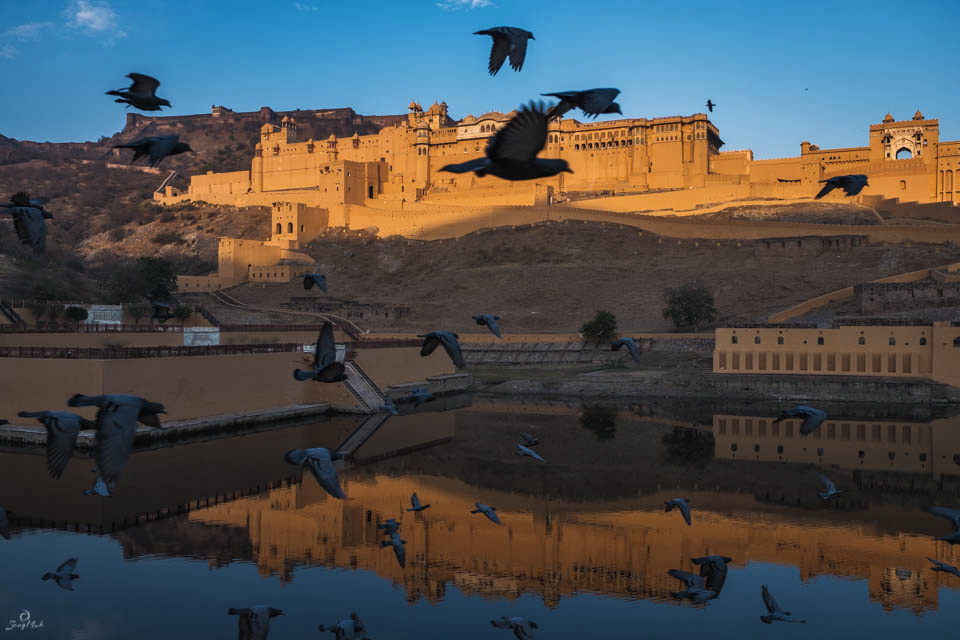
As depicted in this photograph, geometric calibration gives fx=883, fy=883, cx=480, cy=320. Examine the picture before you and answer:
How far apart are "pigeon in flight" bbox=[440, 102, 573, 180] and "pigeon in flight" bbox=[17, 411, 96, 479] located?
3097 millimetres

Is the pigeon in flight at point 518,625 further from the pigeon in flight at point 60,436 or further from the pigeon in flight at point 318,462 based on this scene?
the pigeon in flight at point 60,436

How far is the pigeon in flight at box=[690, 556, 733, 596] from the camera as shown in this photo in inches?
352

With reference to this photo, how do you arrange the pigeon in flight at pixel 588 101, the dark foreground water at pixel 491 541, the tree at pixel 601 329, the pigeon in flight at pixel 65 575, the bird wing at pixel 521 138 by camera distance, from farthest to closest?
the tree at pixel 601 329 < the dark foreground water at pixel 491 541 < the pigeon in flight at pixel 65 575 < the pigeon in flight at pixel 588 101 < the bird wing at pixel 521 138

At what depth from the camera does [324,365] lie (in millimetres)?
6840

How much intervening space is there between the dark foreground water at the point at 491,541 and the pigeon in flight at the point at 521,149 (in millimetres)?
A: 7323

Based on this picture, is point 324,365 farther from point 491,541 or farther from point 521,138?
point 491,541

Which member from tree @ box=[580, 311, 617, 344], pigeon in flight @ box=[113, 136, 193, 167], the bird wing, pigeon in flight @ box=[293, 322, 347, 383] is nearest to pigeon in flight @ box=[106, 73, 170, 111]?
pigeon in flight @ box=[113, 136, 193, 167]

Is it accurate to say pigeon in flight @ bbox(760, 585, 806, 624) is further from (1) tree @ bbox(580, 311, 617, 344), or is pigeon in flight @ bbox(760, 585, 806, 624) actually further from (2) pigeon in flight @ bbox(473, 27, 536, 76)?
(1) tree @ bbox(580, 311, 617, 344)

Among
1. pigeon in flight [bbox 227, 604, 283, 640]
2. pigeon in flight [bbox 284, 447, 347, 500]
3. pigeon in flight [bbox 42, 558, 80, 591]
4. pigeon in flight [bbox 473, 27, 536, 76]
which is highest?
pigeon in flight [bbox 473, 27, 536, 76]

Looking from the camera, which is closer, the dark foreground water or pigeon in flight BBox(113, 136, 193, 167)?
pigeon in flight BBox(113, 136, 193, 167)

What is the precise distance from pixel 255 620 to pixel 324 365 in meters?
2.63

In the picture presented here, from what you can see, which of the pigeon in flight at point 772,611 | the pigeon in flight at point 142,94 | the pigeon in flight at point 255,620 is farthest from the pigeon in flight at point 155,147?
the pigeon in flight at point 772,611

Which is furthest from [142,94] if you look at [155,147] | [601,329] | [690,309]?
[690,309]

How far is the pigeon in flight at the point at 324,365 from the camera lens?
6.51 meters
